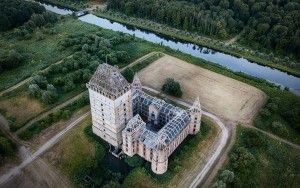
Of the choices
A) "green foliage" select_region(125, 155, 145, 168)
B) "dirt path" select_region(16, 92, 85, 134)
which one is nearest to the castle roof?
"green foliage" select_region(125, 155, 145, 168)

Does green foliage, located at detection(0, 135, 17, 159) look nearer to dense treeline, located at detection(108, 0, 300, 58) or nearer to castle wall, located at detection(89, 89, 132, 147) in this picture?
castle wall, located at detection(89, 89, 132, 147)

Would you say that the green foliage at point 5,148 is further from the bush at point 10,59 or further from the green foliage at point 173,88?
the green foliage at point 173,88

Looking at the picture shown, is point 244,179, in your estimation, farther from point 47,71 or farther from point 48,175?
point 47,71

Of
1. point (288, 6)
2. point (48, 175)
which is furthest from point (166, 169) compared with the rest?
point (288, 6)

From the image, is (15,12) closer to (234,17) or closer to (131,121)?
(131,121)

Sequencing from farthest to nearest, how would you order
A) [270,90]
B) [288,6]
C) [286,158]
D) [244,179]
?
1. [288,6]
2. [270,90]
3. [286,158]
4. [244,179]

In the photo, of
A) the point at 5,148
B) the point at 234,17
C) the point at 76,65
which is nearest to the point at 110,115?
the point at 5,148

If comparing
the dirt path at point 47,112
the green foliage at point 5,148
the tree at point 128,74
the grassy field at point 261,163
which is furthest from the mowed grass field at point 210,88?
the green foliage at point 5,148
